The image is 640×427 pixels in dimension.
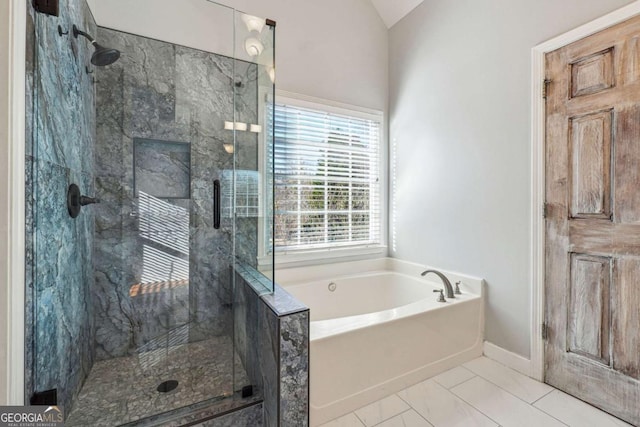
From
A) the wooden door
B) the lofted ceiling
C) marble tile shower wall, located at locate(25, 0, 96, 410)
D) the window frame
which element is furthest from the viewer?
the lofted ceiling

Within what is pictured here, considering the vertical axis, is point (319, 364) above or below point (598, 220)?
below

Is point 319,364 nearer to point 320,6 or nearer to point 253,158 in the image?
point 253,158

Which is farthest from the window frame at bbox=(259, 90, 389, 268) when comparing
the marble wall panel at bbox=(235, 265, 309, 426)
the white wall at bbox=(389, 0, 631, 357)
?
the marble wall panel at bbox=(235, 265, 309, 426)

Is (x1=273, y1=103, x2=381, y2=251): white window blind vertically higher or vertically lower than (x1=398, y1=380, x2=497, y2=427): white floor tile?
higher

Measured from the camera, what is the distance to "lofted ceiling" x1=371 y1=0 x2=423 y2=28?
2635 millimetres

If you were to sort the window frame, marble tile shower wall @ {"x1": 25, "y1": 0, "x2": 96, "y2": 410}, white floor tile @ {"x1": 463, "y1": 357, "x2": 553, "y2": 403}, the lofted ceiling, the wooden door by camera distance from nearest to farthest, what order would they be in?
marble tile shower wall @ {"x1": 25, "y1": 0, "x2": 96, "y2": 410}, the wooden door, white floor tile @ {"x1": 463, "y1": 357, "x2": 553, "y2": 403}, the window frame, the lofted ceiling

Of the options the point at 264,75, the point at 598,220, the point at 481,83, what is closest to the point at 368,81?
the point at 481,83

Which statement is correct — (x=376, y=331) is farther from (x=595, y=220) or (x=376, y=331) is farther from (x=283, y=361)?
(x=595, y=220)

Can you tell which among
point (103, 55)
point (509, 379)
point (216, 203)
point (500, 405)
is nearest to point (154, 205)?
point (216, 203)

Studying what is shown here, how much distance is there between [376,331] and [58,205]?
66.2 inches

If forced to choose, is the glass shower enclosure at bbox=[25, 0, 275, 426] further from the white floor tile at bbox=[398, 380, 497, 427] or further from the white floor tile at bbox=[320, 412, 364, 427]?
the white floor tile at bbox=[398, 380, 497, 427]

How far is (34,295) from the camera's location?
38.7 inches

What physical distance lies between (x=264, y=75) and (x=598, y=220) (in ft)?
7.15

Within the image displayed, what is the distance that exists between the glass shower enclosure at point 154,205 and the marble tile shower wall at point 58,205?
1 centimetres
